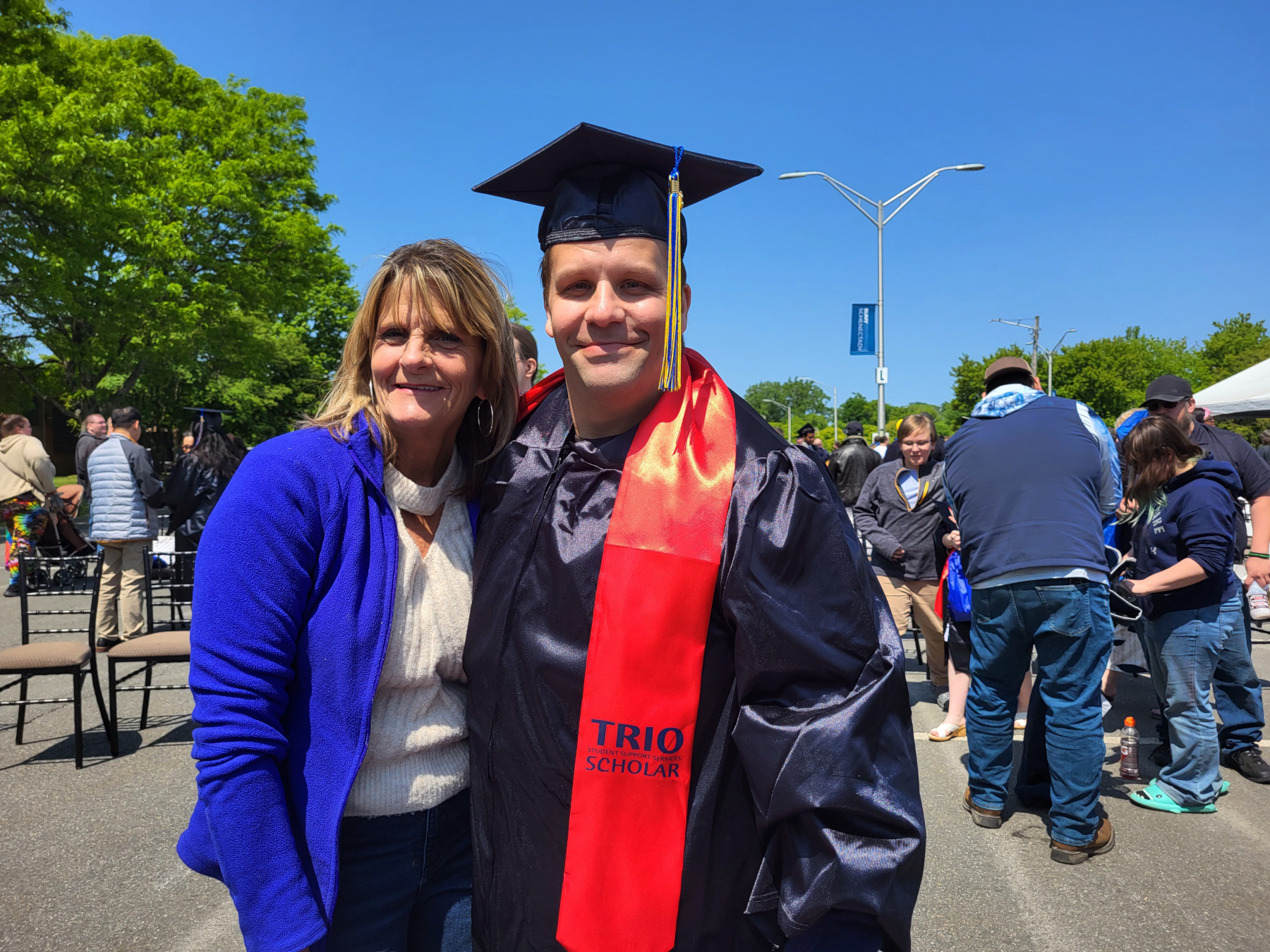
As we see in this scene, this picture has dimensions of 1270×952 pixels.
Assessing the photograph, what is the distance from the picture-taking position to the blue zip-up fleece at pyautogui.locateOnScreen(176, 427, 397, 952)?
1.40 m

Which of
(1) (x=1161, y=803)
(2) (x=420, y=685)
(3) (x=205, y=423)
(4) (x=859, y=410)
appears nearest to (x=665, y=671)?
Answer: (2) (x=420, y=685)

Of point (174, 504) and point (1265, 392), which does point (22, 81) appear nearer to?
point (174, 504)

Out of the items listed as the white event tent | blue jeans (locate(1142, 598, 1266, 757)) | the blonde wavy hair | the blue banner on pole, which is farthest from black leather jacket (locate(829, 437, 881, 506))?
the blue banner on pole

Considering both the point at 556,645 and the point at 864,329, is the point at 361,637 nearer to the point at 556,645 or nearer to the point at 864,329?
the point at 556,645

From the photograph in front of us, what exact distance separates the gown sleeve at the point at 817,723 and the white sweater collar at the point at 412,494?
0.68 meters

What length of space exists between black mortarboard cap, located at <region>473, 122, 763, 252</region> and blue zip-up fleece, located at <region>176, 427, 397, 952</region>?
664 millimetres

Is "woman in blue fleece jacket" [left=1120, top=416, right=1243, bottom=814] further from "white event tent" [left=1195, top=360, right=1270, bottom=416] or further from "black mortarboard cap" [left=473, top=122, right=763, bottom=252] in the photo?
"white event tent" [left=1195, top=360, right=1270, bottom=416]

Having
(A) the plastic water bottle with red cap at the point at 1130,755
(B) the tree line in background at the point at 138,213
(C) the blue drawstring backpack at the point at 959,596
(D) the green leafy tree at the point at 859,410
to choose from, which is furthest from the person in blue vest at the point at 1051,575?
(D) the green leafy tree at the point at 859,410

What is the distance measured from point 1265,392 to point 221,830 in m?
14.3

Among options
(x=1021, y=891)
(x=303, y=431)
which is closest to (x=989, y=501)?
(x=1021, y=891)

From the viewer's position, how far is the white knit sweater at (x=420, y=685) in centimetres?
161

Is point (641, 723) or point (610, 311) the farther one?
point (610, 311)

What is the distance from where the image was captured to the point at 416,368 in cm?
171

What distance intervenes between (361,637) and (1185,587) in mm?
4131
